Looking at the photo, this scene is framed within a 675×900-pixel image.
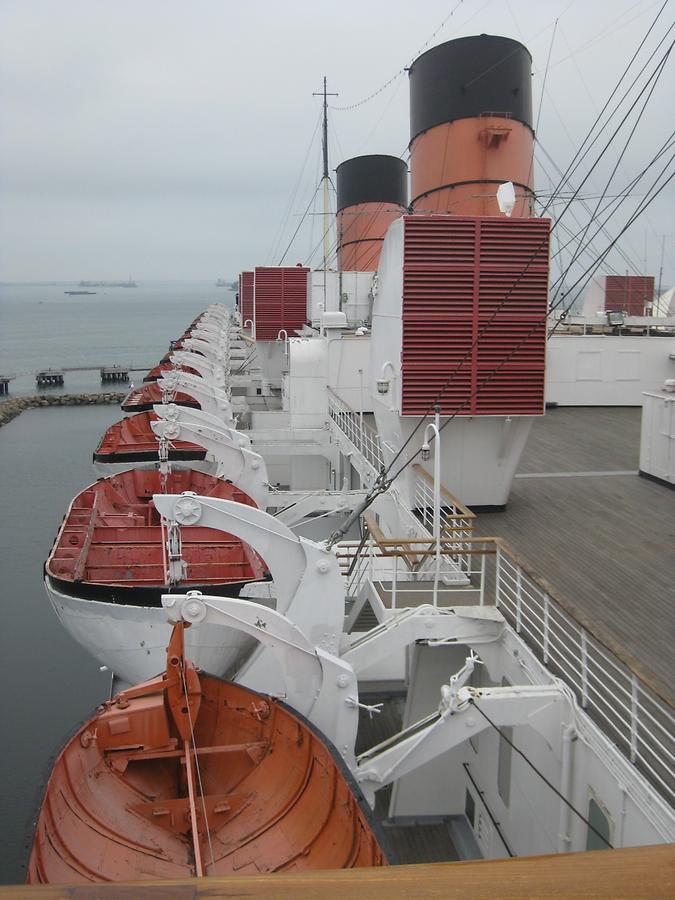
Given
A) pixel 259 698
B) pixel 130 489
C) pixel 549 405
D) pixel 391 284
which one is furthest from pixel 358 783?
pixel 549 405

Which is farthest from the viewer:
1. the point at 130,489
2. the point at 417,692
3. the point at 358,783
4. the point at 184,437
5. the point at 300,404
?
the point at 300,404

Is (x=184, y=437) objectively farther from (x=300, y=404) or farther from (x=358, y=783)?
A: (x=358, y=783)

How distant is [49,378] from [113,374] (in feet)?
18.8

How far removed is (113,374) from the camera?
6738 cm

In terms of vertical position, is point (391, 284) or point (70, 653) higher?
point (391, 284)

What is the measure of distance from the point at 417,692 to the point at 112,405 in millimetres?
51707

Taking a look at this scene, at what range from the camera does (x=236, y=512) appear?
6.92 m

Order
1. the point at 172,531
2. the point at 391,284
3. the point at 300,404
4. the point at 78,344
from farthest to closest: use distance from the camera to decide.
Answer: the point at 78,344 < the point at 300,404 < the point at 391,284 < the point at 172,531

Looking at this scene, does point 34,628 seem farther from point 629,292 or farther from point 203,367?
point 629,292

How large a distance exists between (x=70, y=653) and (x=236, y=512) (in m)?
11.4

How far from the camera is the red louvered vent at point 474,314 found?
36.4 feet

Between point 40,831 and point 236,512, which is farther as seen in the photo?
point 236,512

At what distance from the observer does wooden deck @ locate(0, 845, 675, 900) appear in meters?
1.51

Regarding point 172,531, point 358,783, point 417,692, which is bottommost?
point 417,692
